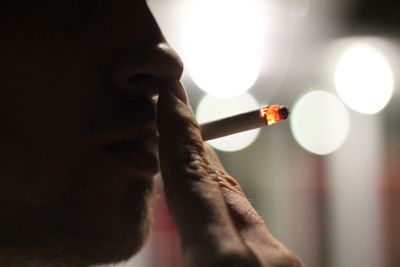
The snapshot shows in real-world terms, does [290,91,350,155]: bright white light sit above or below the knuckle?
below

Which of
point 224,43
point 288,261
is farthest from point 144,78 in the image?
point 224,43

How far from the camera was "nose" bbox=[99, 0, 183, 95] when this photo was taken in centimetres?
60

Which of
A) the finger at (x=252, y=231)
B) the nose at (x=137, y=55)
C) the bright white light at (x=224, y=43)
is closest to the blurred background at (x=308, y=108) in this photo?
the bright white light at (x=224, y=43)

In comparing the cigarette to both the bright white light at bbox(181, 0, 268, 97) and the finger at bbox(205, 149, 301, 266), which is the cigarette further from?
the bright white light at bbox(181, 0, 268, 97)

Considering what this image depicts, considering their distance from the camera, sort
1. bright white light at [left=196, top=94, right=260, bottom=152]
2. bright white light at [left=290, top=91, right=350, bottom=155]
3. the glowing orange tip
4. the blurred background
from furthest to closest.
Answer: bright white light at [left=290, top=91, right=350, bottom=155] → bright white light at [left=196, top=94, right=260, bottom=152] → the blurred background → the glowing orange tip

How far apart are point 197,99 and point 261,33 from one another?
0.40 m

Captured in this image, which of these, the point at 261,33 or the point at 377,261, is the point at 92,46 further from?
the point at 377,261

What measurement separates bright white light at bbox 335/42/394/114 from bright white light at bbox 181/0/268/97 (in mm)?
464

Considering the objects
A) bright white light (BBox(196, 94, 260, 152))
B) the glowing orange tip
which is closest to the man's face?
the glowing orange tip

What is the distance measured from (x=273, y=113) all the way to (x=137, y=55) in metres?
0.18

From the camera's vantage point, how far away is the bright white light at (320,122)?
235 centimetres

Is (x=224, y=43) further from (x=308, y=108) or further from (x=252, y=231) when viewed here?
(x=252, y=231)

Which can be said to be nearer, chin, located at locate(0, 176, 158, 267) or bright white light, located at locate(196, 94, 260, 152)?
chin, located at locate(0, 176, 158, 267)

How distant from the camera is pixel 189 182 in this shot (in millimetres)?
521
